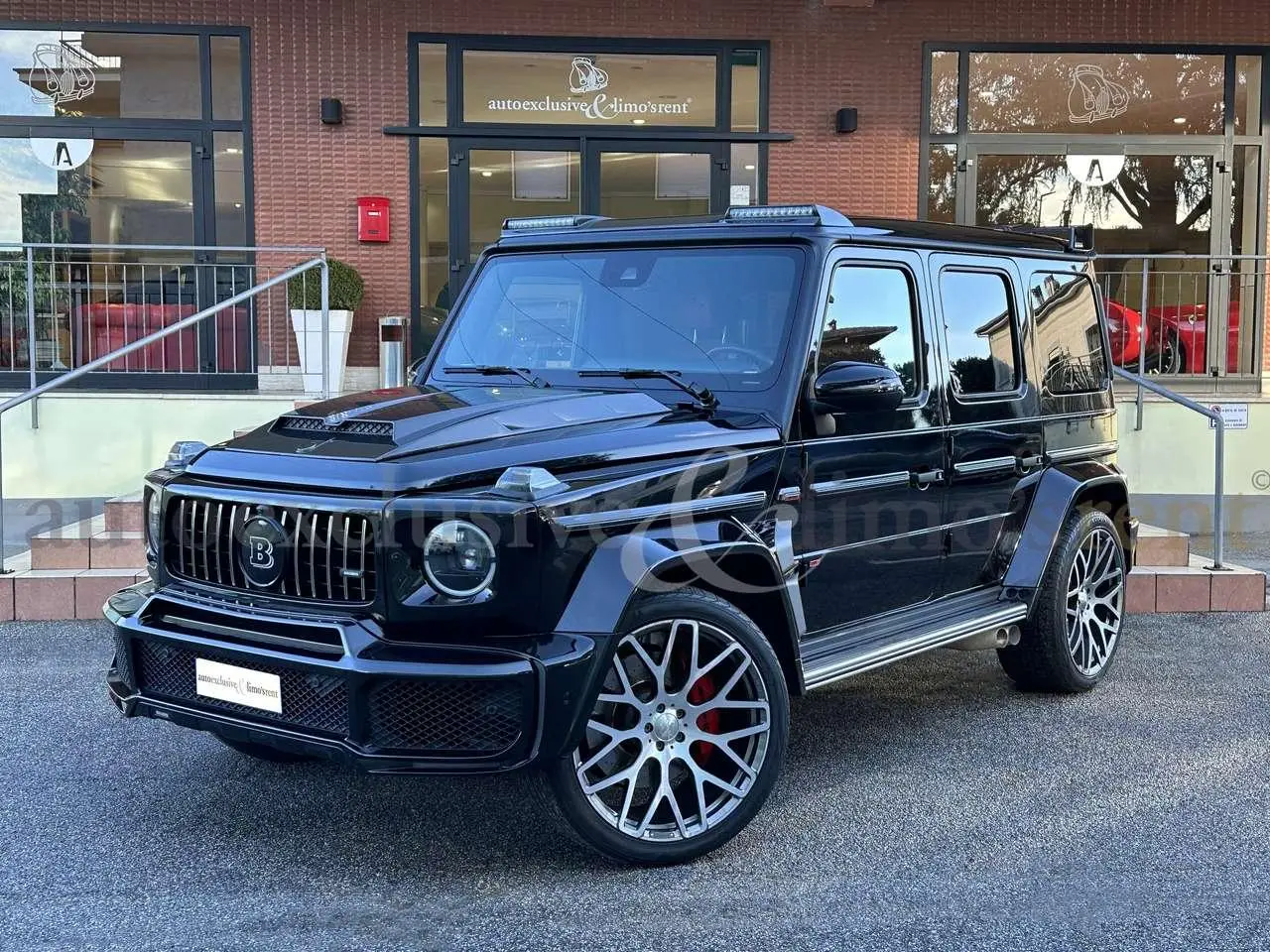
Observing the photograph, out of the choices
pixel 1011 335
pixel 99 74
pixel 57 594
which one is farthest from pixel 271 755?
pixel 99 74

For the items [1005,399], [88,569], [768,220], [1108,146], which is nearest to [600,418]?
[768,220]

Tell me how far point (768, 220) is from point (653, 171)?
7810mm

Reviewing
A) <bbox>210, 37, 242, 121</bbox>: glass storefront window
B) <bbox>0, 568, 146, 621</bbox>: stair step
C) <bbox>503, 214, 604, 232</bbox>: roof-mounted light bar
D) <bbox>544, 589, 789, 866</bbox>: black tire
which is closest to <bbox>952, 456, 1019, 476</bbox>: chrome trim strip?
<bbox>544, 589, 789, 866</bbox>: black tire

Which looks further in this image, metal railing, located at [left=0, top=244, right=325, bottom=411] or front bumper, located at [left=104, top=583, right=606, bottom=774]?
metal railing, located at [left=0, top=244, right=325, bottom=411]

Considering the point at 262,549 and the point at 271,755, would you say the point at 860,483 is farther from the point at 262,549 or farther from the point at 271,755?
the point at 271,755

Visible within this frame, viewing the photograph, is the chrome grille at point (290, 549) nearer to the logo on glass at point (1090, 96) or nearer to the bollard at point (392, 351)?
the bollard at point (392, 351)

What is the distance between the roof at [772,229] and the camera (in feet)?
14.1

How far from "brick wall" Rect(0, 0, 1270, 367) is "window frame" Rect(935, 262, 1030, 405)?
693 centimetres

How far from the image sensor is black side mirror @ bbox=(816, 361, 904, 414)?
4070 millimetres

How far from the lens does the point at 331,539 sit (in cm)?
345

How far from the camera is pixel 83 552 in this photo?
6.93 metres

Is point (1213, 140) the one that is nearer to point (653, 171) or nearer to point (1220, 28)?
point (1220, 28)

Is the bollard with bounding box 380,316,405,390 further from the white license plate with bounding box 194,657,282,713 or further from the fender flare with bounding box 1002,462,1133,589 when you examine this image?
the white license plate with bounding box 194,657,282,713

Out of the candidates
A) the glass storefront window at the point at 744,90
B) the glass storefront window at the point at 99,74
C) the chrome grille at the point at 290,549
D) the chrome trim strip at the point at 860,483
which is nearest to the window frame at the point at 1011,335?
the chrome trim strip at the point at 860,483
